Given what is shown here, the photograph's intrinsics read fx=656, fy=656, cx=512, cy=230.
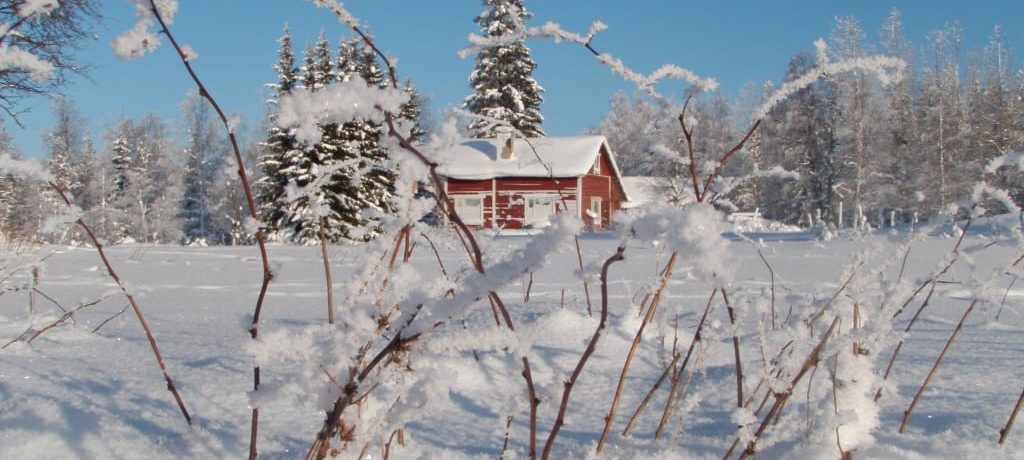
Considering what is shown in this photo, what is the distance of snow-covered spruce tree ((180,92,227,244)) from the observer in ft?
129

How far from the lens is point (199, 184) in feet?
129

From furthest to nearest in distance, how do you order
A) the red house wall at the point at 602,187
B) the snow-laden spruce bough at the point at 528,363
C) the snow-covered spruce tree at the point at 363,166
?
the red house wall at the point at 602,187, the snow-covered spruce tree at the point at 363,166, the snow-laden spruce bough at the point at 528,363

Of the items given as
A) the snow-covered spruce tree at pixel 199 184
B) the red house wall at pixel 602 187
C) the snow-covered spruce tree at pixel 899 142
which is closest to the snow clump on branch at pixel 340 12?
the red house wall at pixel 602 187

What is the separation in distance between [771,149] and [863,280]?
33.0 meters

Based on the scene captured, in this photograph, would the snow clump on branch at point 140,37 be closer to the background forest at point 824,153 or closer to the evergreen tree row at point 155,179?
the background forest at point 824,153

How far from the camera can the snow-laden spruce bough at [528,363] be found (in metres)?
0.76

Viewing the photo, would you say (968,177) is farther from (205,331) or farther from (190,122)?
(190,122)

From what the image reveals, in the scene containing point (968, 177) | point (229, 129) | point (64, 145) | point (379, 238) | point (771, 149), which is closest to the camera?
point (229, 129)

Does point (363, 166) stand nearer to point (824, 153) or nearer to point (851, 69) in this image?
point (851, 69)

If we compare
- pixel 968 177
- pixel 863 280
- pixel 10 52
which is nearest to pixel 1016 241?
pixel 863 280

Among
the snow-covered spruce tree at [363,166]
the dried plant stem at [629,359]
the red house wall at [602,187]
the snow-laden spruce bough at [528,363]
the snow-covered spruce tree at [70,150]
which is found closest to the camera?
the snow-laden spruce bough at [528,363]

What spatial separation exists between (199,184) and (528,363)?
140 ft

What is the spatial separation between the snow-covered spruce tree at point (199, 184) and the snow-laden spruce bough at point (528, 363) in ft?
131

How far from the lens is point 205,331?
2.53 metres
